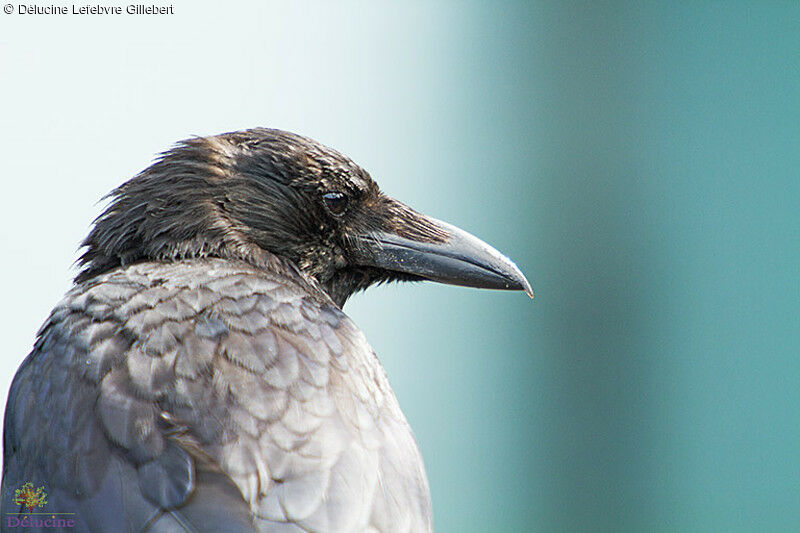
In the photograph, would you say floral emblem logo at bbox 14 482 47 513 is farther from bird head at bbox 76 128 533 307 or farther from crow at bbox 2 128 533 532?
bird head at bbox 76 128 533 307

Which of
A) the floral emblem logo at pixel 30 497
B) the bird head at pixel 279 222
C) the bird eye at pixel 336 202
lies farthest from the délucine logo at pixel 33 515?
the bird eye at pixel 336 202

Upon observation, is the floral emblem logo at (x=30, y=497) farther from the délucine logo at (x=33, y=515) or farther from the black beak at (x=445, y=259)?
the black beak at (x=445, y=259)

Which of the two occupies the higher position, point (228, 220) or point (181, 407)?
point (228, 220)

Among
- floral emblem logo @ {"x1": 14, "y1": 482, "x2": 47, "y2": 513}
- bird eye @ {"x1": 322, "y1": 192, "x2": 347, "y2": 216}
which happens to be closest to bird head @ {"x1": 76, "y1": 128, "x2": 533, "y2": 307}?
bird eye @ {"x1": 322, "y1": 192, "x2": 347, "y2": 216}

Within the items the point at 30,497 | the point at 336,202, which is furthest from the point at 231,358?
the point at 336,202

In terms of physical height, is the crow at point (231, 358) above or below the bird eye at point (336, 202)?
below

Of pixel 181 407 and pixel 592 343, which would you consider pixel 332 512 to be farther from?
pixel 592 343

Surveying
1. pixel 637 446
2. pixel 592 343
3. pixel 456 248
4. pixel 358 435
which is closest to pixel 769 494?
pixel 637 446
